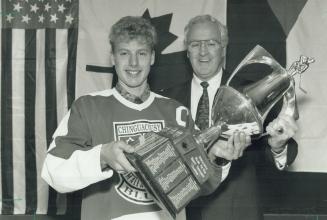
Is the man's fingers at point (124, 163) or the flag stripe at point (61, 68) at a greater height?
the flag stripe at point (61, 68)

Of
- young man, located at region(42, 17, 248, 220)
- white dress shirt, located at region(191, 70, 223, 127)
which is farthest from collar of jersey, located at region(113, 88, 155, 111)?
white dress shirt, located at region(191, 70, 223, 127)

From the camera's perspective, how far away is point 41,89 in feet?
6.43

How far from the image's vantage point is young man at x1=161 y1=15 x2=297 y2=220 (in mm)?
1503

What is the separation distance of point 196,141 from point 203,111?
0.51m

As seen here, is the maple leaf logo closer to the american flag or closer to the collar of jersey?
the american flag

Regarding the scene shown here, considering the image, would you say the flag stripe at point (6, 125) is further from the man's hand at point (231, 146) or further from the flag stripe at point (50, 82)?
the man's hand at point (231, 146)

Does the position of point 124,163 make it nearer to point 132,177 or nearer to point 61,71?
point 132,177

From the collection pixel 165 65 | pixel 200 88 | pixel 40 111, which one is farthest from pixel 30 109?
pixel 200 88

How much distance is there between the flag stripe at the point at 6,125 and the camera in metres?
1.94

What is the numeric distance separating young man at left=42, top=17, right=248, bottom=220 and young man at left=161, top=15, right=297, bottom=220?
1.16 feet

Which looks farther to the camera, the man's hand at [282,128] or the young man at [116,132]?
the man's hand at [282,128]

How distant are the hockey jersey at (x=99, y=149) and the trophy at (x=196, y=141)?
0.34 feet

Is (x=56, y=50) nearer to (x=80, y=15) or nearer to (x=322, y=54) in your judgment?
(x=80, y=15)

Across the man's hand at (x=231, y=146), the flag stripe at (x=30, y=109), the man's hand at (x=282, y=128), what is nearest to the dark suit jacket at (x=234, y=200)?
the man's hand at (x=282, y=128)
